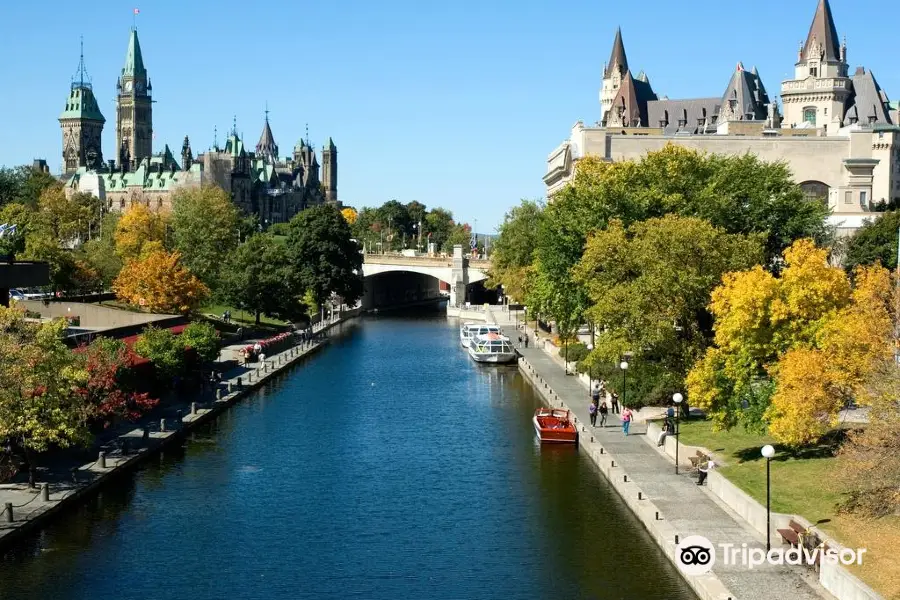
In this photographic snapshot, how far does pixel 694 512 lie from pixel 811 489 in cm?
371

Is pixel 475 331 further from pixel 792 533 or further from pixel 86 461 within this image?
pixel 792 533

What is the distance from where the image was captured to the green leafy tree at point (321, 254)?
118 m

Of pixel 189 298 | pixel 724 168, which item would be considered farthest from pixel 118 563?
pixel 189 298

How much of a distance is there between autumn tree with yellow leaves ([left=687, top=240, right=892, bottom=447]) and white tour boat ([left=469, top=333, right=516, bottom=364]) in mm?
43970

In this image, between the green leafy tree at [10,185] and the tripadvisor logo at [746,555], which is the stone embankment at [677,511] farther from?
the green leafy tree at [10,185]

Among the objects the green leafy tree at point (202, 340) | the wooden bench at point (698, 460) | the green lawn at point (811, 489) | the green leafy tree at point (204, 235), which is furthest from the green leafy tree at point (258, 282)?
the wooden bench at point (698, 460)

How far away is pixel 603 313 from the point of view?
171 ft

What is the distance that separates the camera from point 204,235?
4414 inches

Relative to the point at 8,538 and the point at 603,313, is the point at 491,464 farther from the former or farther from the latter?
the point at 8,538

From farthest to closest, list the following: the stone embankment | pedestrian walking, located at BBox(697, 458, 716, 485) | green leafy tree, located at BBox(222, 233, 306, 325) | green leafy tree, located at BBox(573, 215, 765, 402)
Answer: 1. green leafy tree, located at BBox(222, 233, 306, 325)
2. green leafy tree, located at BBox(573, 215, 765, 402)
3. pedestrian walking, located at BBox(697, 458, 716, 485)
4. the stone embankment

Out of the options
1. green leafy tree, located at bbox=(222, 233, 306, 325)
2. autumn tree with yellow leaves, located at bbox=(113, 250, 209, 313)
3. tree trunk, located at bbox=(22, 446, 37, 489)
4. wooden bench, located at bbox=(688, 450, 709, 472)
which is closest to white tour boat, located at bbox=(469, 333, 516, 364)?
green leafy tree, located at bbox=(222, 233, 306, 325)

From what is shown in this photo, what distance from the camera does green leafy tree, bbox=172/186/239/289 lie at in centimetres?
10856

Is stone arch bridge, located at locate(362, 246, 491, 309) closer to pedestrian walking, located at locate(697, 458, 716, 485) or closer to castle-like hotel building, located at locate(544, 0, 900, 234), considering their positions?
castle-like hotel building, located at locate(544, 0, 900, 234)

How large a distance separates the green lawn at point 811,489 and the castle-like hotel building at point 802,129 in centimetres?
4855
